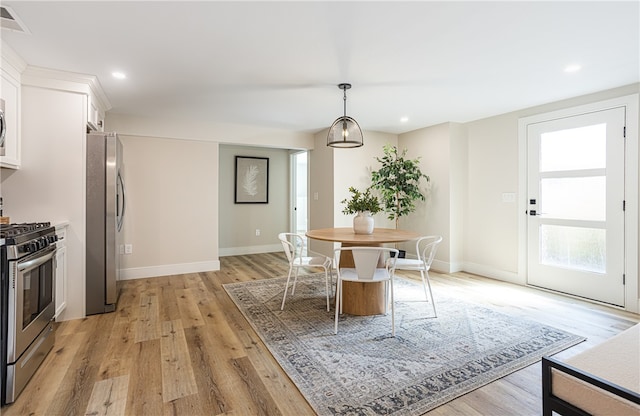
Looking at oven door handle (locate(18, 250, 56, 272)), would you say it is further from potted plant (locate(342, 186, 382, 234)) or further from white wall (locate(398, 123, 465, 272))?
Answer: white wall (locate(398, 123, 465, 272))

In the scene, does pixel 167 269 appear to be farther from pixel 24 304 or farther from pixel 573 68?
pixel 573 68

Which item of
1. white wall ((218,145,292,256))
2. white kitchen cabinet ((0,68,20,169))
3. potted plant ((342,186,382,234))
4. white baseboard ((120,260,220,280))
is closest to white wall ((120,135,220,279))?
white baseboard ((120,260,220,280))

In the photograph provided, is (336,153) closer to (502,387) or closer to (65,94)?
(65,94)

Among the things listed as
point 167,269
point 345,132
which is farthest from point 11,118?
point 345,132

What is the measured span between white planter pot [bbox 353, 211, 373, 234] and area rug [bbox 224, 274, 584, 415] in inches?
32.7

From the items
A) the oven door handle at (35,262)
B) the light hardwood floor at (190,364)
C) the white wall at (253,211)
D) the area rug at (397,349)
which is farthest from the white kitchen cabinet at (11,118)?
the white wall at (253,211)

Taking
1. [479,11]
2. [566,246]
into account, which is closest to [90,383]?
[479,11]

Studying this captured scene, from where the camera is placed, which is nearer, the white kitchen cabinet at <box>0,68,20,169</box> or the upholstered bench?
the upholstered bench

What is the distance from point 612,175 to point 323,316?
3.26 meters

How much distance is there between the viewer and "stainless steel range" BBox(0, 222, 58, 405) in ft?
5.63

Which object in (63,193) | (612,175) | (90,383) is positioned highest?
(612,175)

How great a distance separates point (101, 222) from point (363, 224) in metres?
2.55

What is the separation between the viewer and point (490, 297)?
11.6 feet

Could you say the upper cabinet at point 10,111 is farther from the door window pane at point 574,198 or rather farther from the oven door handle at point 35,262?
the door window pane at point 574,198
